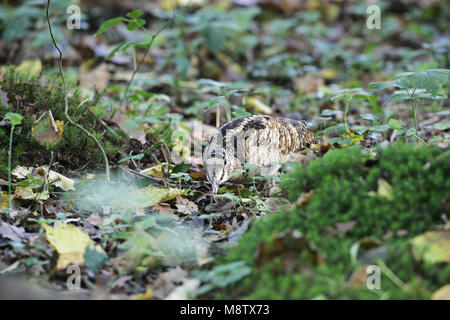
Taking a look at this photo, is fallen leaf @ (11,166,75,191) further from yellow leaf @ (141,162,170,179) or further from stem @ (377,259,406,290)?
stem @ (377,259,406,290)

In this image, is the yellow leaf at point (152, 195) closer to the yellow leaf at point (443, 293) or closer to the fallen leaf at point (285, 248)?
the fallen leaf at point (285, 248)

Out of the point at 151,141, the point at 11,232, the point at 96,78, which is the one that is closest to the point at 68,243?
the point at 11,232

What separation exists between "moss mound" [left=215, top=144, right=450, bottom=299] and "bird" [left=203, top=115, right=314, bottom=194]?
1.19 metres

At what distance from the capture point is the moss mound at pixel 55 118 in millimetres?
4754

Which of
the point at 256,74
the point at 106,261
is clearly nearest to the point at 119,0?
the point at 256,74

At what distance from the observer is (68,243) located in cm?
330

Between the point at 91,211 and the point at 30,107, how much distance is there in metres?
1.53

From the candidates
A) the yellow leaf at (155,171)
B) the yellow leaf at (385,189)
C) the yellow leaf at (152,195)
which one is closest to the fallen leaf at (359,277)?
the yellow leaf at (385,189)

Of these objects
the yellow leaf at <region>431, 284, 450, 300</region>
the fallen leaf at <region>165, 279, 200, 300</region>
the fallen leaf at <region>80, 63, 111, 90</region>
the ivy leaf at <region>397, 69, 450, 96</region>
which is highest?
the fallen leaf at <region>80, 63, 111, 90</region>

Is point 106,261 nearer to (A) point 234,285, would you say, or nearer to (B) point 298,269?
(A) point 234,285

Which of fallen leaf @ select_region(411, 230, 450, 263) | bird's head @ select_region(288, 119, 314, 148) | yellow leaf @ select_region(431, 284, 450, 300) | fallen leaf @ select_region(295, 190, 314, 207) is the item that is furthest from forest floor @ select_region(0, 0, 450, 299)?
yellow leaf @ select_region(431, 284, 450, 300)

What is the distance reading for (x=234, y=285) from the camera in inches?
115

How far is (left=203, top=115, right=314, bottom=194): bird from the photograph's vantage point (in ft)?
14.7

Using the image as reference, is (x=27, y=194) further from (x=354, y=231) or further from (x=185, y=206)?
(x=354, y=231)
